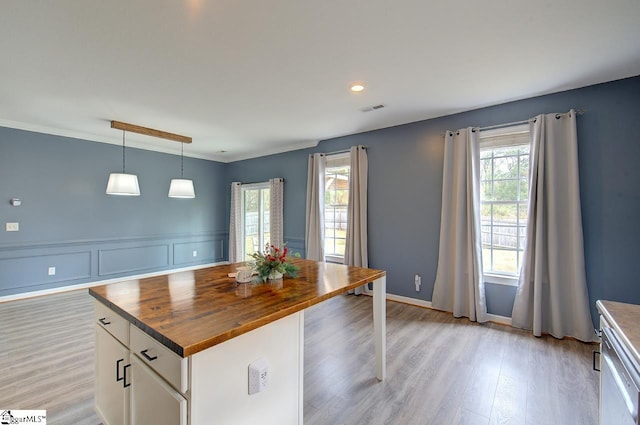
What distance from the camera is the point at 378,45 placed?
85.7 inches

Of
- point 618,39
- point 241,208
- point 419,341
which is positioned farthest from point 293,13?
point 241,208

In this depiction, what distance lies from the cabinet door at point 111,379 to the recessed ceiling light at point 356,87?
2796mm

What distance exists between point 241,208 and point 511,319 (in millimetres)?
5403

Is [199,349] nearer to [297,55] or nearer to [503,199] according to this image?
[297,55]

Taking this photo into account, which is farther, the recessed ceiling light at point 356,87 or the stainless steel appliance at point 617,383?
the recessed ceiling light at point 356,87

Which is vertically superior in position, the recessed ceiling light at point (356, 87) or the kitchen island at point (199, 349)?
the recessed ceiling light at point (356, 87)

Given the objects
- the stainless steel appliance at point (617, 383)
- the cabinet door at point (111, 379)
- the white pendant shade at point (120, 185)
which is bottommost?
the cabinet door at point (111, 379)

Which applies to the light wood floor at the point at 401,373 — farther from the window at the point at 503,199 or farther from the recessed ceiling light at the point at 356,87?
the recessed ceiling light at the point at 356,87

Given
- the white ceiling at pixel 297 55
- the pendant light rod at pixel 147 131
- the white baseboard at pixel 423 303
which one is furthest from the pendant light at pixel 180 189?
the white baseboard at pixel 423 303

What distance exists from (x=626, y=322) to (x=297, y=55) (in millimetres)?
2554

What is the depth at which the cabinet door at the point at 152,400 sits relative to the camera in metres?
1.10

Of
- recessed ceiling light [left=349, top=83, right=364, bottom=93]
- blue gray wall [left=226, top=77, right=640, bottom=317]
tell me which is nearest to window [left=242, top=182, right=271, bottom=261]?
blue gray wall [left=226, top=77, right=640, bottom=317]

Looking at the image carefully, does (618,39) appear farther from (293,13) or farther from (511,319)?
(511,319)

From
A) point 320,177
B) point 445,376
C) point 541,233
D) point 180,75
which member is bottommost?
point 445,376
